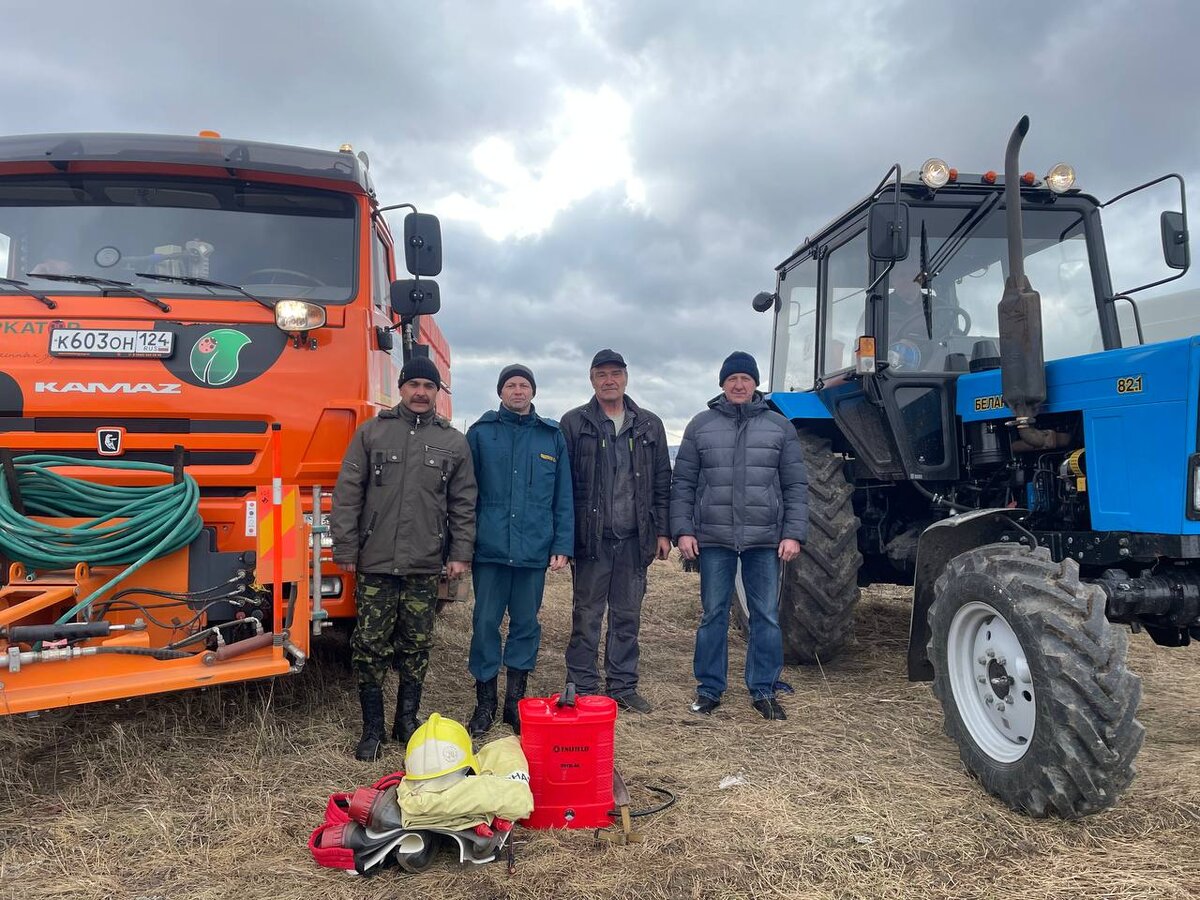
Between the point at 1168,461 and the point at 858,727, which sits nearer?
the point at 1168,461

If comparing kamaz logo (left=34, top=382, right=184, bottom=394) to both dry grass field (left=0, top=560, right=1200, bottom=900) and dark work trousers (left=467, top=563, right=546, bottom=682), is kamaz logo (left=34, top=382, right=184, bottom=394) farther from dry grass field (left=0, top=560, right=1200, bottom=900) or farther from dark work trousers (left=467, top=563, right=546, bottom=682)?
dark work trousers (left=467, top=563, right=546, bottom=682)

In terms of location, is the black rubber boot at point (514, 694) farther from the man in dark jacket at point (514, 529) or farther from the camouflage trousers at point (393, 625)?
the camouflage trousers at point (393, 625)

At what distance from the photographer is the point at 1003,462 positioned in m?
4.23

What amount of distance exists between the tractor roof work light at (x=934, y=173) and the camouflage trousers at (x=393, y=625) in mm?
3178

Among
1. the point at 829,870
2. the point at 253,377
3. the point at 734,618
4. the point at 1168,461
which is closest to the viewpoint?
the point at 829,870

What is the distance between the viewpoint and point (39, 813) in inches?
121

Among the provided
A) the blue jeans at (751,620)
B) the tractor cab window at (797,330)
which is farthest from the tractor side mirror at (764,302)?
the blue jeans at (751,620)

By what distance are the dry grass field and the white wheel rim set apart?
0.23 metres

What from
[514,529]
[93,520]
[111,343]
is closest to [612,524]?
[514,529]

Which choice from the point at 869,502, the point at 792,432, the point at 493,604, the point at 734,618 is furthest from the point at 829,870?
the point at 734,618

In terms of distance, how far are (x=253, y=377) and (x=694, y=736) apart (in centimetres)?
262

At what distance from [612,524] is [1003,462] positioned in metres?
1.99

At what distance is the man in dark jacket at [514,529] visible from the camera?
159 inches

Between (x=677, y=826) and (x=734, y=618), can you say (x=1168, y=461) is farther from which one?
(x=734, y=618)
